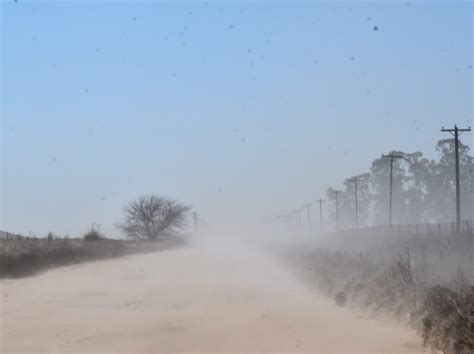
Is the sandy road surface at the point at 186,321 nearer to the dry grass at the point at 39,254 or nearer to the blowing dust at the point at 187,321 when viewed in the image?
the blowing dust at the point at 187,321

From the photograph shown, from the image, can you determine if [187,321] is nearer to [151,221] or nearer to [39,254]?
[39,254]

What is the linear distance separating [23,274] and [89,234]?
25092 mm

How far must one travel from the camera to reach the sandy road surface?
12289 millimetres

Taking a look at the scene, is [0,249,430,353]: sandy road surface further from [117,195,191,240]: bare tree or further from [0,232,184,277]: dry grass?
[117,195,191,240]: bare tree

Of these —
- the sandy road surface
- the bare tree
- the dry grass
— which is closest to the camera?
the sandy road surface

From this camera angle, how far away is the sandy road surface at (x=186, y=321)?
12289mm

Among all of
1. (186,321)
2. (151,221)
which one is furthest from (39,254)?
(151,221)

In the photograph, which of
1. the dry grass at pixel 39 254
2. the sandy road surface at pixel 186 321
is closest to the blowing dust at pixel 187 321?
the sandy road surface at pixel 186 321

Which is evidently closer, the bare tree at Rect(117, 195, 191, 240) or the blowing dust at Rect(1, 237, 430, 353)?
the blowing dust at Rect(1, 237, 430, 353)

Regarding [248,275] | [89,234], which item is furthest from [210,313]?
[89,234]

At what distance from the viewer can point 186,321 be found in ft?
49.8

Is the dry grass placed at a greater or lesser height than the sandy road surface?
greater

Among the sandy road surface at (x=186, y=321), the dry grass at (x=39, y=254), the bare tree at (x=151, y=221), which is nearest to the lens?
Answer: the sandy road surface at (x=186, y=321)

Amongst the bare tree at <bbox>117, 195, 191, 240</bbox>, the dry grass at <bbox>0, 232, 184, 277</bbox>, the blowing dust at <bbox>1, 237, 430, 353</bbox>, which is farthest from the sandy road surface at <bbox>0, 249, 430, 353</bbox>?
the bare tree at <bbox>117, 195, 191, 240</bbox>
